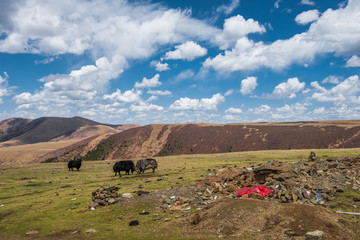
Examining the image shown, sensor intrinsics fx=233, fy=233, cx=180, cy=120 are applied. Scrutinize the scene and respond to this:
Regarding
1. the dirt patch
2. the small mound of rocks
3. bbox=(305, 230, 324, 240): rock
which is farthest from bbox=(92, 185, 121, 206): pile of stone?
bbox=(305, 230, 324, 240): rock

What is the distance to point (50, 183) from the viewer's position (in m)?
30.8

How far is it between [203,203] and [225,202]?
3007 mm

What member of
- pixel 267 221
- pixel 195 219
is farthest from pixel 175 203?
pixel 267 221

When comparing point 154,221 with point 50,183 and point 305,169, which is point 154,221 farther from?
point 50,183

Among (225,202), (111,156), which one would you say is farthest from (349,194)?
(111,156)

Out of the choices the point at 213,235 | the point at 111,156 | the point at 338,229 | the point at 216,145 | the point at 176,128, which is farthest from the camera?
the point at 176,128

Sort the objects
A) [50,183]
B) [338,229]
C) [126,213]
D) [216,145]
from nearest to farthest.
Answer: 1. [338,229]
2. [126,213]
3. [50,183]
4. [216,145]

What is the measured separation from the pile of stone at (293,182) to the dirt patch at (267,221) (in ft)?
11.6

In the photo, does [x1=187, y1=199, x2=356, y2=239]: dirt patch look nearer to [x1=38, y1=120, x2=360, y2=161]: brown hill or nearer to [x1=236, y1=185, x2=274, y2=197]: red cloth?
[x1=236, y1=185, x2=274, y2=197]: red cloth

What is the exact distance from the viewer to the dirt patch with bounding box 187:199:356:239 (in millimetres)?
10484

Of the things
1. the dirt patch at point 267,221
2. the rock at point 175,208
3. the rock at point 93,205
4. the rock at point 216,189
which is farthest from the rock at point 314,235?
the rock at point 93,205

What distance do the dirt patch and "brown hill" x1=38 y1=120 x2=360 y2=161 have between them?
84.9 metres

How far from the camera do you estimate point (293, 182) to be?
18.3 m

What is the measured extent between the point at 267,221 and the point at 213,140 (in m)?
97.0
